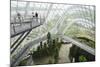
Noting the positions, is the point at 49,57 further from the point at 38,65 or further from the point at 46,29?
the point at 46,29

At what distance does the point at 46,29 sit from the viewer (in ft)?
6.61

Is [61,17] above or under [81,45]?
above

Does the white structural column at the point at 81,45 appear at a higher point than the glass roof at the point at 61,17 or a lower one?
lower

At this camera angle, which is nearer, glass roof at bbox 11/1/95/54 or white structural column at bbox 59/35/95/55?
glass roof at bbox 11/1/95/54

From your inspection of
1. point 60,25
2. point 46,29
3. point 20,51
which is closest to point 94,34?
point 60,25

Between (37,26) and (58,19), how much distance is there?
0.26 m

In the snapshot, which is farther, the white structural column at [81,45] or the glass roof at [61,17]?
the white structural column at [81,45]

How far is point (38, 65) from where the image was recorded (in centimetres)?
199

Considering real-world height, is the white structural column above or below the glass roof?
below
